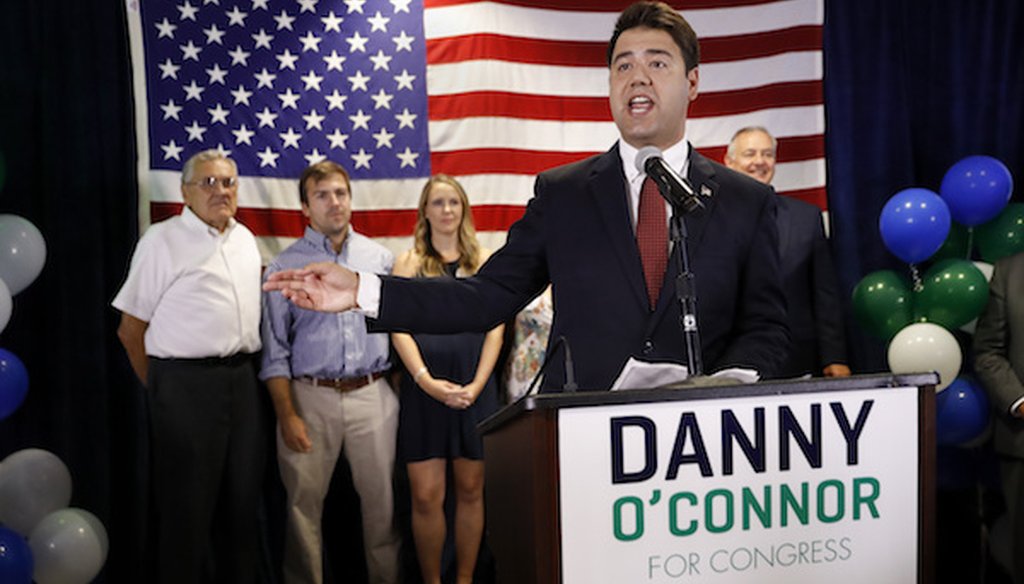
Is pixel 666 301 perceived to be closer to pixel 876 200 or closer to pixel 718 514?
pixel 718 514

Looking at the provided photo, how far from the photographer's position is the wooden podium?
5.07 feet

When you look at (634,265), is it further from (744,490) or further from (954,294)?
(954,294)

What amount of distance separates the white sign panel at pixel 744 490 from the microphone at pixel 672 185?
1.20ft

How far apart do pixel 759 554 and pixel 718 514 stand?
0.09 meters

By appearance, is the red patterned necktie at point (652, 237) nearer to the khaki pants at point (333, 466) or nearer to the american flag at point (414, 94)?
the khaki pants at point (333, 466)

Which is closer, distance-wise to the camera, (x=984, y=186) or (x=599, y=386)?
(x=599, y=386)

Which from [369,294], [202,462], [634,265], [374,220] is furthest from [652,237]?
[374,220]

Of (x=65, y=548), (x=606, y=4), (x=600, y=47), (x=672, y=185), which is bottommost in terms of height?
(x=65, y=548)

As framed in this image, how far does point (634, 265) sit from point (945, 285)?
2.24 meters

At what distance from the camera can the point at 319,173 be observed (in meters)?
4.29

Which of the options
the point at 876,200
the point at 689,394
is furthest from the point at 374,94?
the point at 689,394

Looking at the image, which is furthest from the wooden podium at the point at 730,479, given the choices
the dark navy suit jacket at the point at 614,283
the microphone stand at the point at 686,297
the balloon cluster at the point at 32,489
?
the balloon cluster at the point at 32,489

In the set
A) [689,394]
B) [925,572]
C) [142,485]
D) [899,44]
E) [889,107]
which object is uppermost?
[899,44]

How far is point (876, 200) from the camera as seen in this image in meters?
4.72
